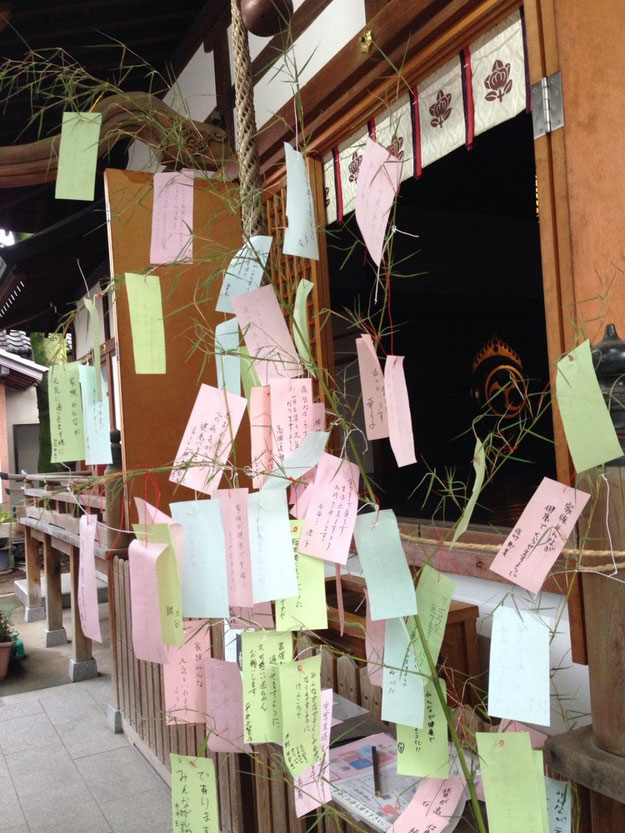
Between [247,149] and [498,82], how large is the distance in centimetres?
144

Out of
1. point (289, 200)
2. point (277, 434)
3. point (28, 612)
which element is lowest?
point (28, 612)

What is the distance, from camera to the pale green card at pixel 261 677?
44.3 inches

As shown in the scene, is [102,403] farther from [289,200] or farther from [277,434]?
[289,200]

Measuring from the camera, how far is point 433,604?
1.09 meters

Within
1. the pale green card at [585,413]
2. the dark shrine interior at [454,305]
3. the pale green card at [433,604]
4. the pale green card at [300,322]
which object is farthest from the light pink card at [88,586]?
the dark shrine interior at [454,305]

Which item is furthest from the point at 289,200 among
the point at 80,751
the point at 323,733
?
the point at 80,751

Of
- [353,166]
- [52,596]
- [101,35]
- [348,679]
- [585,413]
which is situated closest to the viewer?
[585,413]

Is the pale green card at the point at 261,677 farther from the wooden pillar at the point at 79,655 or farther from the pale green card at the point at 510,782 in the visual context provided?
the wooden pillar at the point at 79,655

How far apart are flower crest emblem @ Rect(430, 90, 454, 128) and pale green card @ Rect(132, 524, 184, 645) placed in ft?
6.90

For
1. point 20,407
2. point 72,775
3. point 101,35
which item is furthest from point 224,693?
point 20,407

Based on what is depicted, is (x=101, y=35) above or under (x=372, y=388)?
above

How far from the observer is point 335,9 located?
320 cm

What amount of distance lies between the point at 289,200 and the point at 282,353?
0.26 meters

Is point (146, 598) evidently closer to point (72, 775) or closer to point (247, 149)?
point (247, 149)
